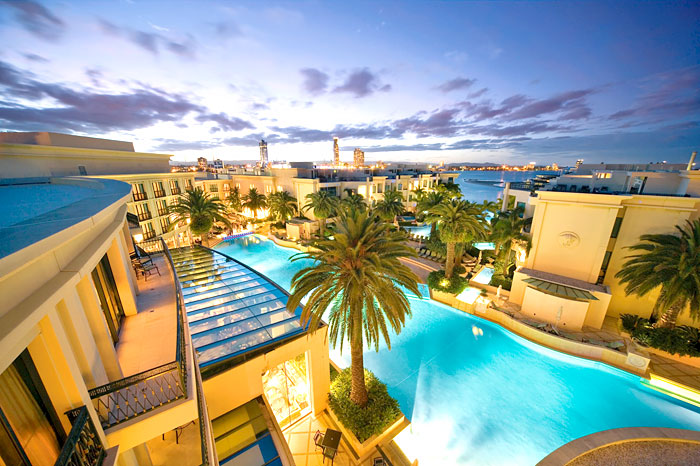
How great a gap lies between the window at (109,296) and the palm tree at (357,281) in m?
5.50

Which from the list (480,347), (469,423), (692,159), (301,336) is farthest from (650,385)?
(692,159)

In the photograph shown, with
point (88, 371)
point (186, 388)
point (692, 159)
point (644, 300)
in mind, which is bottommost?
point (644, 300)

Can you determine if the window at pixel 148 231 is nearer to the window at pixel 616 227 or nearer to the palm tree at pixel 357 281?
the palm tree at pixel 357 281

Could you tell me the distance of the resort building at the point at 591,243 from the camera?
1761cm

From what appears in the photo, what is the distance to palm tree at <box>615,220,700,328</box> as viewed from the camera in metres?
14.6

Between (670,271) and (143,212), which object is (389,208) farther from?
(143,212)

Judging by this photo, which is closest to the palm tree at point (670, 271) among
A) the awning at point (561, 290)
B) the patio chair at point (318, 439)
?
the awning at point (561, 290)

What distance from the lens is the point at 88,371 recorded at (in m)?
4.67

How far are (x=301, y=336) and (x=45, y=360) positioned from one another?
27.5 feet

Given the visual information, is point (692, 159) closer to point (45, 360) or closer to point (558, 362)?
point (558, 362)

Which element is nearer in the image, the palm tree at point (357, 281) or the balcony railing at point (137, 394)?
the balcony railing at point (137, 394)

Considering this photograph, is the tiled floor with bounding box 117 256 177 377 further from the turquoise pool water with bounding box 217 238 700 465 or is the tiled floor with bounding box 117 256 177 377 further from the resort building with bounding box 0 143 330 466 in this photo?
the turquoise pool water with bounding box 217 238 700 465

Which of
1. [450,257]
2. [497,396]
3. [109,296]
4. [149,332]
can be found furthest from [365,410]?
[450,257]

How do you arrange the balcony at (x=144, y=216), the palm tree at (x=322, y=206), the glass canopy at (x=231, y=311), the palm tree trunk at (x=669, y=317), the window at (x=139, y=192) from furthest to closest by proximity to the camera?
the palm tree at (x=322, y=206), the balcony at (x=144, y=216), the window at (x=139, y=192), the palm tree trunk at (x=669, y=317), the glass canopy at (x=231, y=311)
